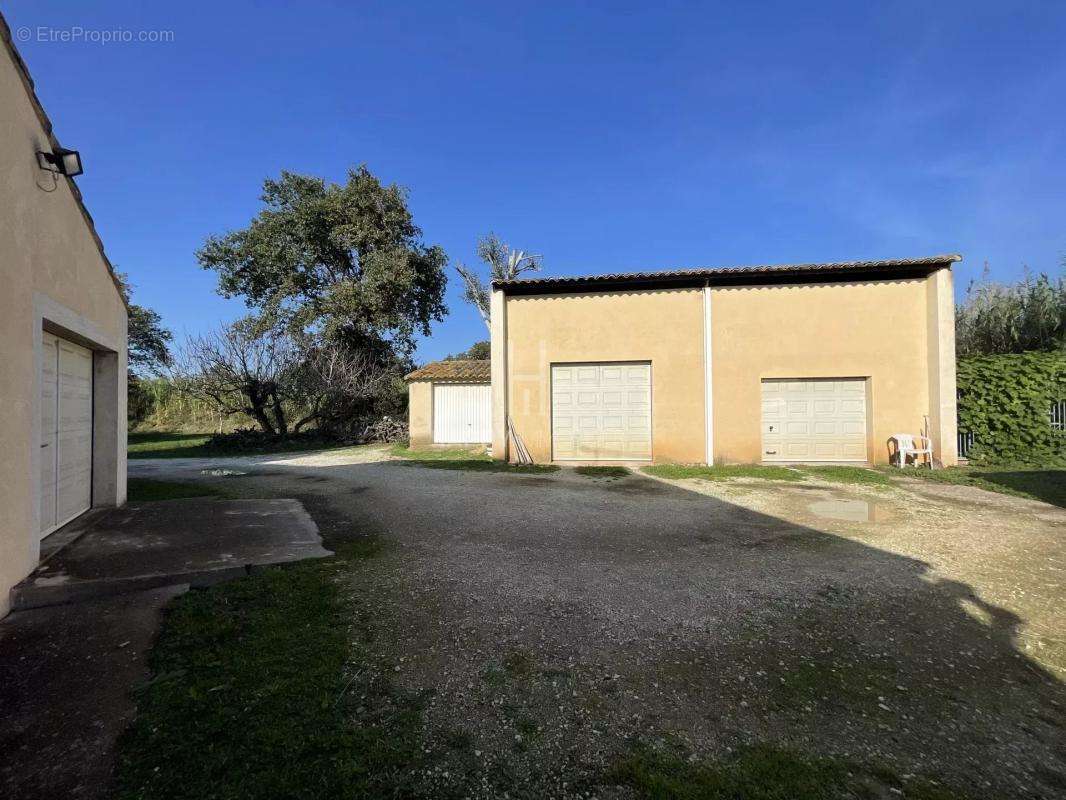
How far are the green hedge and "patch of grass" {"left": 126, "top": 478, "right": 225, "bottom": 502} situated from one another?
1525 cm

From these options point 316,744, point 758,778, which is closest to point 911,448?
point 758,778

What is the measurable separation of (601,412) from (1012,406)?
28.9 feet

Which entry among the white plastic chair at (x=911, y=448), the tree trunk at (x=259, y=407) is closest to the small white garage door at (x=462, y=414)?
the tree trunk at (x=259, y=407)

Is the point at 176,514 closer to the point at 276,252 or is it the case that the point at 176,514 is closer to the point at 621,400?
the point at 621,400

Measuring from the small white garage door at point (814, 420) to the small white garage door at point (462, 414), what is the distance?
30.5 feet

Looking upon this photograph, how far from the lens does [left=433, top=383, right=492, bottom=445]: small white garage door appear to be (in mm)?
16875

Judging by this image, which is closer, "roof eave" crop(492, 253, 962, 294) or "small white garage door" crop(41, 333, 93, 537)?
"small white garage door" crop(41, 333, 93, 537)

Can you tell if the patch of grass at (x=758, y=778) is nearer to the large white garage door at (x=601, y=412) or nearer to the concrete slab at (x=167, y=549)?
the concrete slab at (x=167, y=549)

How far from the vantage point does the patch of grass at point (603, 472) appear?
9595 mm

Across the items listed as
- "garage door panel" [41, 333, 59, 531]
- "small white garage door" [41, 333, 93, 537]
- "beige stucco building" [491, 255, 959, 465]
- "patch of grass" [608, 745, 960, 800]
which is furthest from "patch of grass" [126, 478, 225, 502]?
"patch of grass" [608, 745, 960, 800]

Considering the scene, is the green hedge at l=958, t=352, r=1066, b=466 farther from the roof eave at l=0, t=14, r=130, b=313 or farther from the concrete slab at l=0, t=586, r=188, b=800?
the roof eave at l=0, t=14, r=130, b=313

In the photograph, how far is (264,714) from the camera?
2225mm

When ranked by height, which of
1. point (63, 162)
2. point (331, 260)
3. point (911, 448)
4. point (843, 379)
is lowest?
point (911, 448)

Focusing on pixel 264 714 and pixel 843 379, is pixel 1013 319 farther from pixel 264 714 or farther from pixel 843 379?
pixel 264 714
